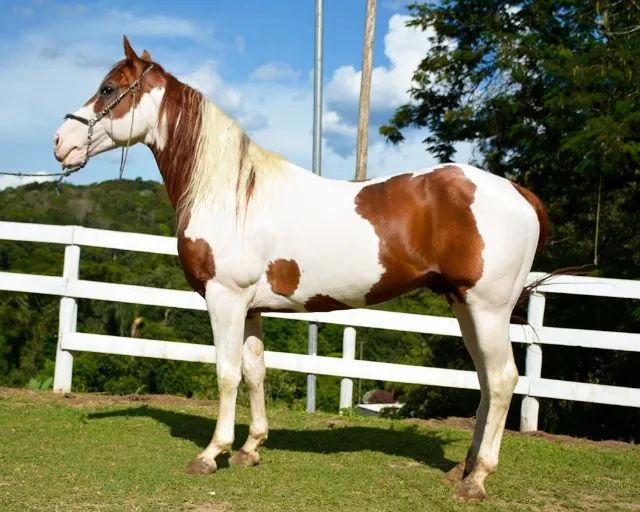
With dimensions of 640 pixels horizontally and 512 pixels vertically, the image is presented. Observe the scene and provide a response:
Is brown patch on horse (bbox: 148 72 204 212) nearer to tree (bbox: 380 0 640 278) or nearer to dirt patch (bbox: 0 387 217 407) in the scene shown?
dirt patch (bbox: 0 387 217 407)

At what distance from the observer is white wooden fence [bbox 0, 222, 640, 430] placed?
20.9 ft

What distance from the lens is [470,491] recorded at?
401 centimetres

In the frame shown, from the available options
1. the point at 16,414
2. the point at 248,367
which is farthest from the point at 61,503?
the point at 16,414

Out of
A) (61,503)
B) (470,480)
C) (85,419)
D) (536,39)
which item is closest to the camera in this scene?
(61,503)

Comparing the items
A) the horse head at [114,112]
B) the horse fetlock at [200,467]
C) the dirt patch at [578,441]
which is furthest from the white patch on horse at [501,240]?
the dirt patch at [578,441]

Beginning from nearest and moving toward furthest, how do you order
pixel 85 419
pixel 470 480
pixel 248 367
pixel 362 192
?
1. pixel 470 480
2. pixel 362 192
3. pixel 248 367
4. pixel 85 419

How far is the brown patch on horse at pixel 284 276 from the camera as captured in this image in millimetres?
4352

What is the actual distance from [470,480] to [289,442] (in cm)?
181

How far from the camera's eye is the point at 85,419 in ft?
19.2

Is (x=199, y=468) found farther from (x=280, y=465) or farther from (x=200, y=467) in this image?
(x=280, y=465)

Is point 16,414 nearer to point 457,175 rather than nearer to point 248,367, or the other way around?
point 248,367

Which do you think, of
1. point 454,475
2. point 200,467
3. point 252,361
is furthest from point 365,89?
point 200,467

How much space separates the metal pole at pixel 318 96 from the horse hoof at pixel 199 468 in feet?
14.5

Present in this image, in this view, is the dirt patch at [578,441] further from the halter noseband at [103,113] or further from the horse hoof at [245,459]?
the halter noseband at [103,113]
